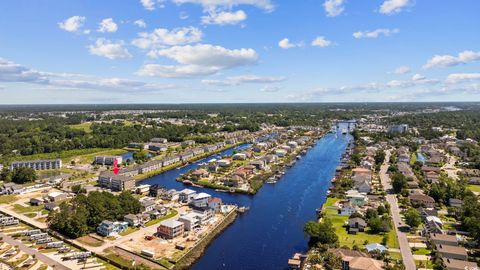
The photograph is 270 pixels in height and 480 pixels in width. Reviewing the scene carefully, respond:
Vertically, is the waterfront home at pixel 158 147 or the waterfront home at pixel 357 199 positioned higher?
the waterfront home at pixel 158 147

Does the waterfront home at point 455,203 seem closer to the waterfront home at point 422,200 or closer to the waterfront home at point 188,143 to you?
the waterfront home at point 422,200

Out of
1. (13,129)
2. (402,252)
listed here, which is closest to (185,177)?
(402,252)

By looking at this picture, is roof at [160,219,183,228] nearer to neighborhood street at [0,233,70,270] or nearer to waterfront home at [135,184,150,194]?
neighborhood street at [0,233,70,270]

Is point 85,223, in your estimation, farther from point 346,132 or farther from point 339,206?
point 346,132

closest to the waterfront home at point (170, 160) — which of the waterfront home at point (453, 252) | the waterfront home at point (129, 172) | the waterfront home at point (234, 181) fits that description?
the waterfront home at point (129, 172)

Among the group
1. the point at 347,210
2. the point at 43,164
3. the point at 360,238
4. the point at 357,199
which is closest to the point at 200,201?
the point at 347,210

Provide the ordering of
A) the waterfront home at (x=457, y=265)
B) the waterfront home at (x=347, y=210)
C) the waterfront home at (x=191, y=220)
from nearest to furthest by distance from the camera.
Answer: the waterfront home at (x=457, y=265) → the waterfront home at (x=191, y=220) → the waterfront home at (x=347, y=210)

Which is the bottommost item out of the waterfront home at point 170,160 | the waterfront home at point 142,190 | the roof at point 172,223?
the waterfront home at point 142,190

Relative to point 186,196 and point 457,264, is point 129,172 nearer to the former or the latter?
point 186,196
